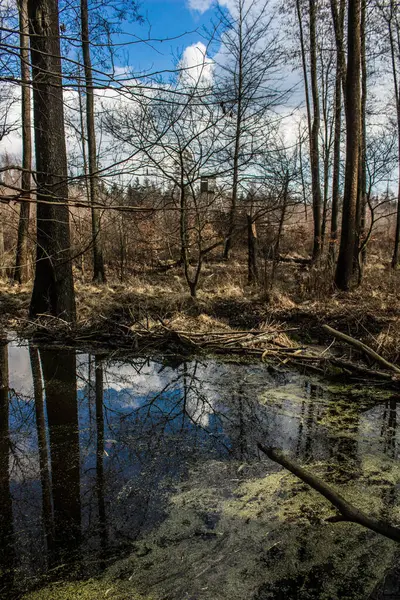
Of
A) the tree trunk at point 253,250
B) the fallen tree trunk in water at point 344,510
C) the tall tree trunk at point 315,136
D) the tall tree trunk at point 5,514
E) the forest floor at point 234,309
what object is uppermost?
the tall tree trunk at point 315,136

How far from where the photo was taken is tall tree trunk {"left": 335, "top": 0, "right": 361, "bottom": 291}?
881cm

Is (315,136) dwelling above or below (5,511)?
above

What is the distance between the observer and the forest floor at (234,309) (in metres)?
6.44

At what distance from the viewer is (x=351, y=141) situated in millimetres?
8984

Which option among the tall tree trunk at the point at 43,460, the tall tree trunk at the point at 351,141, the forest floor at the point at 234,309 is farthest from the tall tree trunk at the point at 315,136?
the tall tree trunk at the point at 43,460

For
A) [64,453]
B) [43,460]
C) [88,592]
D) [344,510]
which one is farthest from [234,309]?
[344,510]

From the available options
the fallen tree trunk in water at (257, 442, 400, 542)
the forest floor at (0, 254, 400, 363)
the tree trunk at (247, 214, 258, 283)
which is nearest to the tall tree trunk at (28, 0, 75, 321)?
the forest floor at (0, 254, 400, 363)

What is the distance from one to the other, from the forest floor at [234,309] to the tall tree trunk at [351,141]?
0.46m

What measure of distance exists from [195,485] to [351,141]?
8591 mm

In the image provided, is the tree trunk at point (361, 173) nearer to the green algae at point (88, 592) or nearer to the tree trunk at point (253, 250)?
the tree trunk at point (253, 250)

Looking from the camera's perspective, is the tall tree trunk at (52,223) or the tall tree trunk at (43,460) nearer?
the tall tree trunk at (43,460)

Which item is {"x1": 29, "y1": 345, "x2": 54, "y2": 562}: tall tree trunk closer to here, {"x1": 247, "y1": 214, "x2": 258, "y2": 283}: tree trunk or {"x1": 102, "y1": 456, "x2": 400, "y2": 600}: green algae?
{"x1": 102, "y1": 456, "x2": 400, "y2": 600}: green algae

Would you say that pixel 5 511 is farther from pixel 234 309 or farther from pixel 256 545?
pixel 234 309

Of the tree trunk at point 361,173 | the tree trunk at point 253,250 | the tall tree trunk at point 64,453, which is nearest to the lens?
the tall tree trunk at point 64,453
